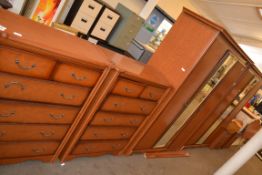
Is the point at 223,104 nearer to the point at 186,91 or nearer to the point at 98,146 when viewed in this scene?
the point at 186,91

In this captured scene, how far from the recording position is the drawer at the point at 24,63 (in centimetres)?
130

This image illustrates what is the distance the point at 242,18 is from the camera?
746cm

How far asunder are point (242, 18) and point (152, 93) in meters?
6.49

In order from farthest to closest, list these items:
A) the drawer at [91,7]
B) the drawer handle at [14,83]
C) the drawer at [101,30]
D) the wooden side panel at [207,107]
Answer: the drawer at [101,30] < the drawer at [91,7] < the wooden side panel at [207,107] < the drawer handle at [14,83]

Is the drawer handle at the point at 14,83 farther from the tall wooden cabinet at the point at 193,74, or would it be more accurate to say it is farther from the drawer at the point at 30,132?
the tall wooden cabinet at the point at 193,74

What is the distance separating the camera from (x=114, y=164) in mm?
2549

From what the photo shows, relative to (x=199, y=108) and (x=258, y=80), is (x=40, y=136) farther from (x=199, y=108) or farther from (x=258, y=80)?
(x=258, y=80)

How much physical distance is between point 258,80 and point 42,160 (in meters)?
4.04

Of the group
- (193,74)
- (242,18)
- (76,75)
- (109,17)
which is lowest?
(76,75)

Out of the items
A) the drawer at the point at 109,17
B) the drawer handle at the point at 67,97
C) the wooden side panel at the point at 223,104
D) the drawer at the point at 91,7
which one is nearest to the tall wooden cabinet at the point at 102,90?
the drawer handle at the point at 67,97

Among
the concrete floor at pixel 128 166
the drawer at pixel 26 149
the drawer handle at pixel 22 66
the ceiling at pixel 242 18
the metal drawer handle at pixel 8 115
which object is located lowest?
the concrete floor at pixel 128 166

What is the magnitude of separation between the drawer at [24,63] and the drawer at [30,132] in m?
0.43

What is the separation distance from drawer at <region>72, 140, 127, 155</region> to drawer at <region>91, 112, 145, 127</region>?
9.5 inches

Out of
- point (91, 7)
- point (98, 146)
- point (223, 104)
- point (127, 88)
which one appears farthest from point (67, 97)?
point (91, 7)
